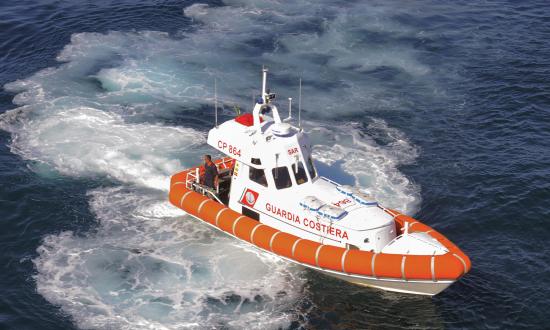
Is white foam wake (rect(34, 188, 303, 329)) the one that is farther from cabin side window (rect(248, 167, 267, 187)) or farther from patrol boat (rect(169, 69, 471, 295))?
cabin side window (rect(248, 167, 267, 187))

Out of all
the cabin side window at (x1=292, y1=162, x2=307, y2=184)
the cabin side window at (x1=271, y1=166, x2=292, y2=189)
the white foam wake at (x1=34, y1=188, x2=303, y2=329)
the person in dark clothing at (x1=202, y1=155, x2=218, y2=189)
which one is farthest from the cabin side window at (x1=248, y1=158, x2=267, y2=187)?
the white foam wake at (x1=34, y1=188, x2=303, y2=329)

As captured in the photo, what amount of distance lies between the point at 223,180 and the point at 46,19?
2117 centimetres

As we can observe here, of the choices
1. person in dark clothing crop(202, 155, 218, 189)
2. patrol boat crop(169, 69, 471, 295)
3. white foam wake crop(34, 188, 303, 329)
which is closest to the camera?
patrol boat crop(169, 69, 471, 295)

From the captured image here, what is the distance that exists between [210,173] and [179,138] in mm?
5891

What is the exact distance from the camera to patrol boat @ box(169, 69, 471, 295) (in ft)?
59.4

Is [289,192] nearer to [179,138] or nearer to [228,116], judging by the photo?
[179,138]

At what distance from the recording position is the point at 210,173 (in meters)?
22.2

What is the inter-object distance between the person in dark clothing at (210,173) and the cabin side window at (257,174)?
1.89 metres

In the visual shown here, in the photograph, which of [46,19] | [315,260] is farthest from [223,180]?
[46,19]

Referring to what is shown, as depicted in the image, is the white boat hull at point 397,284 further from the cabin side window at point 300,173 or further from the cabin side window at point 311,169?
the cabin side window at point 311,169

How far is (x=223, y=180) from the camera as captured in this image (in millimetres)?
22922

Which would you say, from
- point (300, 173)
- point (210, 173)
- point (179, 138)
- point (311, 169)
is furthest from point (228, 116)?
point (300, 173)

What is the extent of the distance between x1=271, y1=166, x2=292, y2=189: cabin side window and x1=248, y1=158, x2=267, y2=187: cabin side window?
0.45 metres

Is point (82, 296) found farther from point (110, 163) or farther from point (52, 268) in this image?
point (110, 163)
